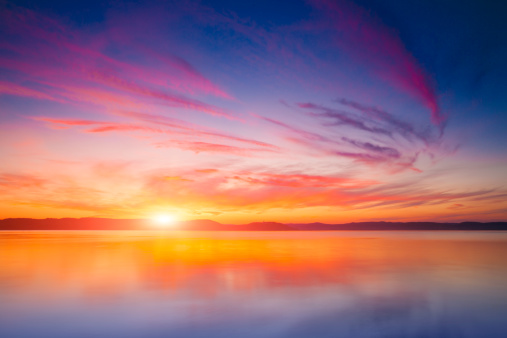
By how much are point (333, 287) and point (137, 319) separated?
7571 mm

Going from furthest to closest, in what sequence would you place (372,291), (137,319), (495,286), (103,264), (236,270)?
1. (103,264)
2. (236,270)
3. (495,286)
4. (372,291)
5. (137,319)

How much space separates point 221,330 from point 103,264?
1464 cm

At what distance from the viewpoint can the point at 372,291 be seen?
13.0 m

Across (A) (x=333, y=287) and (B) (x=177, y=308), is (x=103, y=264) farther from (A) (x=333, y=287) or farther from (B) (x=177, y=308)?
(A) (x=333, y=287)

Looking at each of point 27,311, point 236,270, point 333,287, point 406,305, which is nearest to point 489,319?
point 406,305

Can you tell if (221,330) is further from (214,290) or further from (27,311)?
(27,311)

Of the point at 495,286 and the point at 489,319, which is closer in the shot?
the point at 489,319

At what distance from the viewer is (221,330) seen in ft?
27.8

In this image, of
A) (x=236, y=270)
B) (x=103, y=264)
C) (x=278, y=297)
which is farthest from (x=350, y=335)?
(x=103, y=264)

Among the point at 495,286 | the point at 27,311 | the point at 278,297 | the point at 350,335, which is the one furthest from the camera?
the point at 495,286

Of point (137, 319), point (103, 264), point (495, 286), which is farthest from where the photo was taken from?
point (103, 264)

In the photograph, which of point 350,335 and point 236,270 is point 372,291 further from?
point 236,270

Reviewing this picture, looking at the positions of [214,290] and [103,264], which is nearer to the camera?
[214,290]

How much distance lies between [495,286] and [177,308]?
12.4 metres
